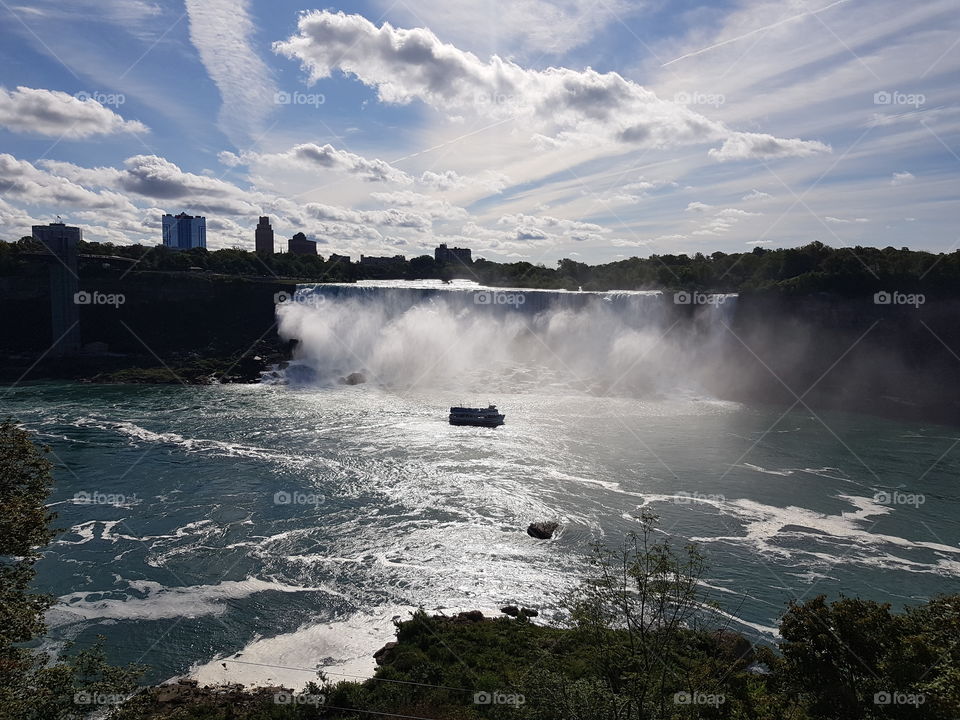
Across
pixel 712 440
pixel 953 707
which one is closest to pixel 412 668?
pixel 953 707

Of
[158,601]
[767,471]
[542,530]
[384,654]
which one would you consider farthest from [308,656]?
[767,471]

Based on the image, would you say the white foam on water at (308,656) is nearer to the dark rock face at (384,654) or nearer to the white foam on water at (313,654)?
the white foam on water at (313,654)

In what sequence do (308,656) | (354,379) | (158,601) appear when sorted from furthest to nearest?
1. (354,379)
2. (158,601)
3. (308,656)

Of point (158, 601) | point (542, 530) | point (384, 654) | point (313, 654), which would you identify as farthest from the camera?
point (542, 530)

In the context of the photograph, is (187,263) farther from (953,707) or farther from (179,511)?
(953,707)

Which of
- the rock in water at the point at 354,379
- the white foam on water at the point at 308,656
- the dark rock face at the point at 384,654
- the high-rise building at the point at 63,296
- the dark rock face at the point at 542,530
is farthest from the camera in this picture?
the high-rise building at the point at 63,296

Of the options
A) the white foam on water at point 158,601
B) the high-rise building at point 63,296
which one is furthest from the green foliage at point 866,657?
the high-rise building at point 63,296

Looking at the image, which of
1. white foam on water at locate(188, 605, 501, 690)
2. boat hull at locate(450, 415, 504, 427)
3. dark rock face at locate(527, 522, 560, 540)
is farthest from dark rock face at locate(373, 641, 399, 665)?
boat hull at locate(450, 415, 504, 427)

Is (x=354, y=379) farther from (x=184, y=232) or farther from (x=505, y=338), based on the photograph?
(x=184, y=232)
